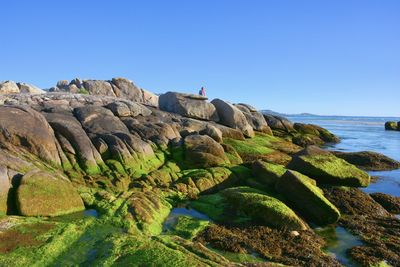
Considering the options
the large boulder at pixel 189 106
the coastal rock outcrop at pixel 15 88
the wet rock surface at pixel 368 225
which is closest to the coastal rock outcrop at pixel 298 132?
the large boulder at pixel 189 106

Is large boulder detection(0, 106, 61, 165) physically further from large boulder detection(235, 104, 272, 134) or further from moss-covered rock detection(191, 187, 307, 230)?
large boulder detection(235, 104, 272, 134)

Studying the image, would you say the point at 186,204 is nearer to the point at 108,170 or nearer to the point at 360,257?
the point at 108,170

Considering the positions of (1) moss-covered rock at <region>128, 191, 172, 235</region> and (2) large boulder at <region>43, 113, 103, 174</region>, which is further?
(2) large boulder at <region>43, 113, 103, 174</region>

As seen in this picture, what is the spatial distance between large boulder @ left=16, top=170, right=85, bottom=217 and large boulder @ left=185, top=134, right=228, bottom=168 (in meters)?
7.15

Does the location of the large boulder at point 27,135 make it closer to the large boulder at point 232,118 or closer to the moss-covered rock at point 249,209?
the moss-covered rock at point 249,209

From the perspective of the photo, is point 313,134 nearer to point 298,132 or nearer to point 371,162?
point 298,132

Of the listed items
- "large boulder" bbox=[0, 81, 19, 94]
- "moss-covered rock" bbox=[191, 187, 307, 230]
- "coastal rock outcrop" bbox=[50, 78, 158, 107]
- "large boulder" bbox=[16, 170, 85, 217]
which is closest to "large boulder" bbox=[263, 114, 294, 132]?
"coastal rock outcrop" bbox=[50, 78, 158, 107]

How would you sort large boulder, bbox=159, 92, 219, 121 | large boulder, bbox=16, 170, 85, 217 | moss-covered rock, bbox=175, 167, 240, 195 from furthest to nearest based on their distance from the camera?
large boulder, bbox=159, 92, 219, 121 → moss-covered rock, bbox=175, 167, 240, 195 → large boulder, bbox=16, 170, 85, 217

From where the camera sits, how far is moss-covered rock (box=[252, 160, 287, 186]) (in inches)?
614

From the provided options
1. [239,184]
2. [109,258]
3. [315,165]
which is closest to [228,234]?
[109,258]

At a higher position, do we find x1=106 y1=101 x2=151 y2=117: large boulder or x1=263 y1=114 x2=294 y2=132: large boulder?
x1=106 y1=101 x2=151 y2=117: large boulder

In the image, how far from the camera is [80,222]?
10820 millimetres

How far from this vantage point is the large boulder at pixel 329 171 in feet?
53.3

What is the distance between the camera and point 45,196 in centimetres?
1183
